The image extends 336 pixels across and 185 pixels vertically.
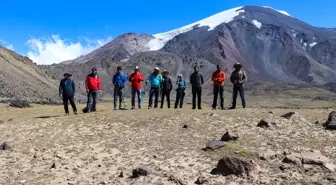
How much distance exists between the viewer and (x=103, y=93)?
109812 millimetres

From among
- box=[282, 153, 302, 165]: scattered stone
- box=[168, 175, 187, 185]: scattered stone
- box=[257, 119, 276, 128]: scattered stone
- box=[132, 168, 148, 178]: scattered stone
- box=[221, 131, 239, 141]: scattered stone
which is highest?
box=[257, 119, 276, 128]: scattered stone

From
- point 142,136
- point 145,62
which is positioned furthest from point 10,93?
point 145,62

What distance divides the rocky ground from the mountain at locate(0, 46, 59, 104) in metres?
Answer: 39.0

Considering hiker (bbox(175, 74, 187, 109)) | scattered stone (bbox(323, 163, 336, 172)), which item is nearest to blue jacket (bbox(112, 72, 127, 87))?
hiker (bbox(175, 74, 187, 109))

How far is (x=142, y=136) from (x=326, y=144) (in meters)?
5.69

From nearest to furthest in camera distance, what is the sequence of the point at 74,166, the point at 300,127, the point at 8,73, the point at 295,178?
the point at 295,178 → the point at 74,166 → the point at 300,127 → the point at 8,73

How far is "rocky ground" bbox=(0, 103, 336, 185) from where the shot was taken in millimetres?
9828

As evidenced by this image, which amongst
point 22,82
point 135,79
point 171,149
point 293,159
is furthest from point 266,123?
point 22,82

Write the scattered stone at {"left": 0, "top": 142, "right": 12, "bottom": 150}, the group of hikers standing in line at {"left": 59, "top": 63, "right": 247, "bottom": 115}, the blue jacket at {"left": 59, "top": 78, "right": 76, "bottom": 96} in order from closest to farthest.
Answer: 1. the scattered stone at {"left": 0, "top": 142, "right": 12, "bottom": 150}
2. the group of hikers standing in line at {"left": 59, "top": 63, "right": 247, "bottom": 115}
3. the blue jacket at {"left": 59, "top": 78, "right": 76, "bottom": 96}

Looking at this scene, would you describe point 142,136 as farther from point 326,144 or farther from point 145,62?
point 145,62

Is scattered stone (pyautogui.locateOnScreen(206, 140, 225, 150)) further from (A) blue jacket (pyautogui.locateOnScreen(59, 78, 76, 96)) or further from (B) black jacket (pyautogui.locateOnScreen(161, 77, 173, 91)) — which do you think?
(A) blue jacket (pyautogui.locateOnScreen(59, 78, 76, 96))

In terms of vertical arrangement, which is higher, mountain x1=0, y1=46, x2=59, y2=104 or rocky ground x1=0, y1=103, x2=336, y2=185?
mountain x1=0, y1=46, x2=59, y2=104

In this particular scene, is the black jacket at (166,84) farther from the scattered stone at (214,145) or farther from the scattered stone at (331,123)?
the scattered stone at (331,123)

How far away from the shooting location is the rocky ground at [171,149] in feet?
32.2
